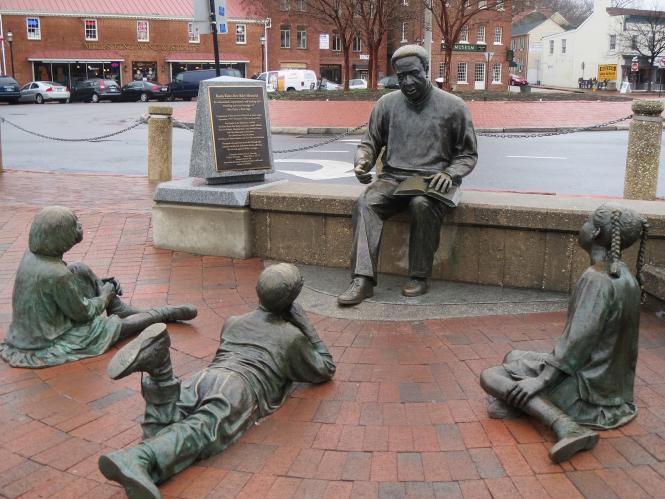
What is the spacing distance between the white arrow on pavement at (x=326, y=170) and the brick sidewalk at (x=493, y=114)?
696 centimetres

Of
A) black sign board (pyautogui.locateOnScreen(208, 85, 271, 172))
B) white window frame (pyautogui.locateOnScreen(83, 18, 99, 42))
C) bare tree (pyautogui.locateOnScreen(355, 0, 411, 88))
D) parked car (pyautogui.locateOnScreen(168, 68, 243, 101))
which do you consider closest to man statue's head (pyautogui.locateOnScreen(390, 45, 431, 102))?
black sign board (pyautogui.locateOnScreen(208, 85, 271, 172))

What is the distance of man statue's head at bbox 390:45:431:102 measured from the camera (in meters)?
5.33

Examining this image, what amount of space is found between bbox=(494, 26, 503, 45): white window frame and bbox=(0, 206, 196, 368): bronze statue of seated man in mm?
63499

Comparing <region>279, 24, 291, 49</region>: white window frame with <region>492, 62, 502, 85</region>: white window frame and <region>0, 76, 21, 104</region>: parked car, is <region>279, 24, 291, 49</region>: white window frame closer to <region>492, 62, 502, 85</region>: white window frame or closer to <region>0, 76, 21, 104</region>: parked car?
<region>492, 62, 502, 85</region>: white window frame

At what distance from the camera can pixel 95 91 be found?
136 ft

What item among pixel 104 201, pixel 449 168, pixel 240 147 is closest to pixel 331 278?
pixel 449 168

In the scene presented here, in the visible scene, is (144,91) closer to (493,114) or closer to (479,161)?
(493,114)

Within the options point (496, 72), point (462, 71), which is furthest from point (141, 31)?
point (496, 72)

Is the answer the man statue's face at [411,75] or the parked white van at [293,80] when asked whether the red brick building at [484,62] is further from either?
the man statue's face at [411,75]

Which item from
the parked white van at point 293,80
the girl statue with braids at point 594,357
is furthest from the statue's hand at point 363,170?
the parked white van at point 293,80

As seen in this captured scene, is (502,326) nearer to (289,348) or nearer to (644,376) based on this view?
(644,376)

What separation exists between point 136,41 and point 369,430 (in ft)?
178

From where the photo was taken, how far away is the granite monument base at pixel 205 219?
6422 mm

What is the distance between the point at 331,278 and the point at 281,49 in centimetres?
5448
